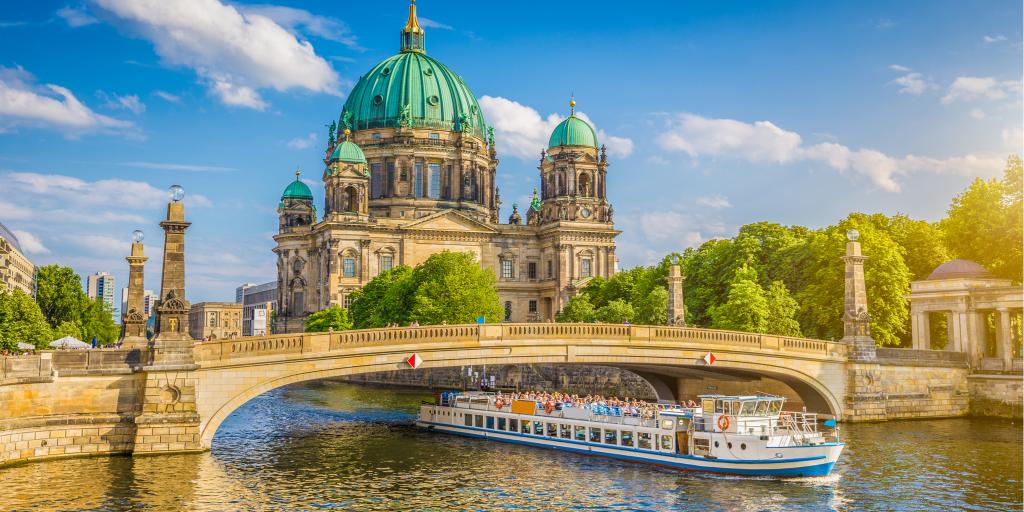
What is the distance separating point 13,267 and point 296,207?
33.3 metres

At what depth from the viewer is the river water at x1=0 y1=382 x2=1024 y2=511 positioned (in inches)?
1262

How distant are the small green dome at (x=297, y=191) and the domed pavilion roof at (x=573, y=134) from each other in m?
33.9

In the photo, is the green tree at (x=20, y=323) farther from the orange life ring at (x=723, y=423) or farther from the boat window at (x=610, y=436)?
the orange life ring at (x=723, y=423)

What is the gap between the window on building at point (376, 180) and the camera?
125 meters

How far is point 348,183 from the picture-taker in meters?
114

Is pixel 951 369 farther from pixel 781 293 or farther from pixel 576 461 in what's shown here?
pixel 576 461

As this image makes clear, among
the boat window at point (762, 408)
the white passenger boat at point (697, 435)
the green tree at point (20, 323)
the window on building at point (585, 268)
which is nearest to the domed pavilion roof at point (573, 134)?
the window on building at point (585, 268)

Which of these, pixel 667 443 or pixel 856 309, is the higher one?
pixel 856 309

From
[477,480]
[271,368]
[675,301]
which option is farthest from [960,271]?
[271,368]

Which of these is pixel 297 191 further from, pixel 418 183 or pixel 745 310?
pixel 745 310

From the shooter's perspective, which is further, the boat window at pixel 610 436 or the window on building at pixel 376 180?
the window on building at pixel 376 180

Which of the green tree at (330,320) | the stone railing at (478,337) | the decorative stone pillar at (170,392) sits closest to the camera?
the decorative stone pillar at (170,392)

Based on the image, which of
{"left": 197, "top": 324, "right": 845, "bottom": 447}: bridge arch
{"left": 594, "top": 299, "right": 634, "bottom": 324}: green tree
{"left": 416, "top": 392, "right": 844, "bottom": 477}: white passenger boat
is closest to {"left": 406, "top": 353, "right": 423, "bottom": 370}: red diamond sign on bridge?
{"left": 197, "top": 324, "right": 845, "bottom": 447}: bridge arch

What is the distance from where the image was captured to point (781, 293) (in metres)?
65.5
